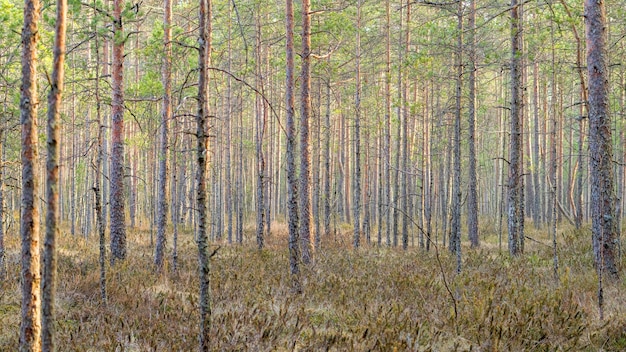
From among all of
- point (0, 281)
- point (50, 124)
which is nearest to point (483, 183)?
point (0, 281)

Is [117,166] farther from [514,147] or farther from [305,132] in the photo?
[514,147]

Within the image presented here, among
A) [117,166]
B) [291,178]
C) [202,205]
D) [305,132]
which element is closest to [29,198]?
[202,205]

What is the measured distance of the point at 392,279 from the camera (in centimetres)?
855

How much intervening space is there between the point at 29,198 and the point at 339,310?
4.36m

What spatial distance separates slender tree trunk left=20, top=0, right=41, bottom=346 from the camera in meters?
3.59

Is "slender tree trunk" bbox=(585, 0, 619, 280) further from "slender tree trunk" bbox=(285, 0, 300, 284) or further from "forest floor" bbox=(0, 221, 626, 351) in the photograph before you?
"slender tree trunk" bbox=(285, 0, 300, 284)

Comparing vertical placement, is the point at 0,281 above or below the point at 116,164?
below

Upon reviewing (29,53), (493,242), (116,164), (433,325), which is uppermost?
(29,53)

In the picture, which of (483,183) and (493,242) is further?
(483,183)

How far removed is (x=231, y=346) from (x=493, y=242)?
1842 centimetres

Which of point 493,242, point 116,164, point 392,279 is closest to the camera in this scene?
point 392,279

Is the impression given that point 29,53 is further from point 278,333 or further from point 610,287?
point 610,287

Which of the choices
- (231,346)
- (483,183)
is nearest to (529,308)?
(231,346)

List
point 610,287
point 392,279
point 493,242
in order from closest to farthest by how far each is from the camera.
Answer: point 610,287 < point 392,279 < point 493,242
